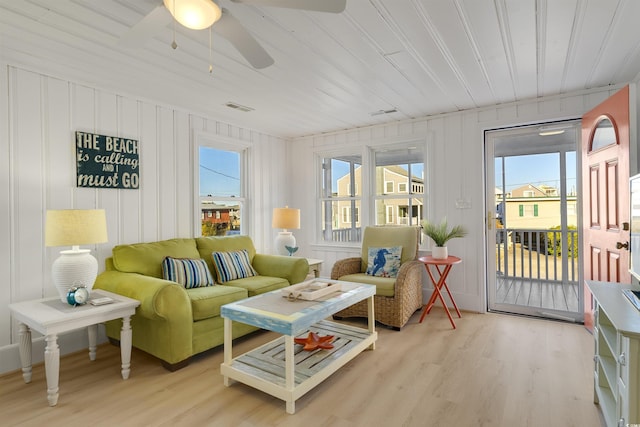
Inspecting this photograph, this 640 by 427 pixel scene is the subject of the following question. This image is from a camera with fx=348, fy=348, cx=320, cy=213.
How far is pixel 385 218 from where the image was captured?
4.75 m

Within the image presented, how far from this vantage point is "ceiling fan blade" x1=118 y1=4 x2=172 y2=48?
1.57 metres

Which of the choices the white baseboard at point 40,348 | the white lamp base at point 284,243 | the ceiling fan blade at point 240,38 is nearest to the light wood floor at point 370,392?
the white baseboard at point 40,348

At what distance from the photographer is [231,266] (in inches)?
140

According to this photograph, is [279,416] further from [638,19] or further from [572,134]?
[572,134]

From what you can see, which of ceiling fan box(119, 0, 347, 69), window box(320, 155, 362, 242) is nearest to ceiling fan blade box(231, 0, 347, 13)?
ceiling fan box(119, 0, 347, 69)

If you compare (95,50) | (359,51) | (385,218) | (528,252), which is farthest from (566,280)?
(95,50)

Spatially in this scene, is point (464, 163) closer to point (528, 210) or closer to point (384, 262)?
point (528, 210)

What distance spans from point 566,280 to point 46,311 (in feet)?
18.8

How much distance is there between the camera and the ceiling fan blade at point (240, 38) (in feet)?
5.32

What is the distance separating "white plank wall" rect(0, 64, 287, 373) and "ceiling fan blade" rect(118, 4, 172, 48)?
5.06ft

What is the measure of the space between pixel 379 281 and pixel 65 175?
2.98 m

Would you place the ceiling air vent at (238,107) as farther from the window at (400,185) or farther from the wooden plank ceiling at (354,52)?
the window at (400,185)

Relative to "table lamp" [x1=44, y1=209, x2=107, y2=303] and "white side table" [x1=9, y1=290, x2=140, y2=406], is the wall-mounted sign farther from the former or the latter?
"white side table" [x1=9, y1=290, x2=140, y2=406]

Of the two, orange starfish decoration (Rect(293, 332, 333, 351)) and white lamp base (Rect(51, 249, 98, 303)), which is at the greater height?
white lamp base (Rect(51, 249, 98, 303))
